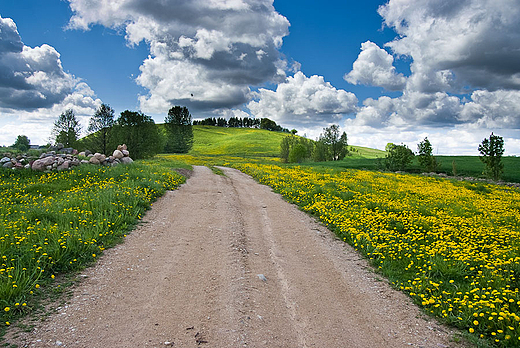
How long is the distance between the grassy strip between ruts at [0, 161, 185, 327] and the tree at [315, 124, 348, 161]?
75.5 metres

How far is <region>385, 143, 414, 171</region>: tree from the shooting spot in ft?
158

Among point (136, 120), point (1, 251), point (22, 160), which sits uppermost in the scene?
point (136, 120)

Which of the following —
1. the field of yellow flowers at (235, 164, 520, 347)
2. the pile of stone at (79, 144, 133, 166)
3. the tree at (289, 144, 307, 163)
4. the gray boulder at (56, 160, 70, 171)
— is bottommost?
the field of yellow flowers at (235, 164, 520, 347)

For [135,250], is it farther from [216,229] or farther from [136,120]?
[136,120]

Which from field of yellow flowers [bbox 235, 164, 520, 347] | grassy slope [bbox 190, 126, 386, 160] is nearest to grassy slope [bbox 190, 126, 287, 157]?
grassy slope [bbox 190, 126, 386, 160]

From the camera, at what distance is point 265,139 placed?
450 ft

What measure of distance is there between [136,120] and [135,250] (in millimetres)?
42335

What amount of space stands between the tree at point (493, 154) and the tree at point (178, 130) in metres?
81.5

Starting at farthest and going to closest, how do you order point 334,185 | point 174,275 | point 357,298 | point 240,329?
point 334,185 < point 174,275 < point 357,298 < point 240,329

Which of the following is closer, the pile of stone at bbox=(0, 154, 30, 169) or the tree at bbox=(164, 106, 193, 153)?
the pile of stone at bbox=(0, 154, 30, 169)

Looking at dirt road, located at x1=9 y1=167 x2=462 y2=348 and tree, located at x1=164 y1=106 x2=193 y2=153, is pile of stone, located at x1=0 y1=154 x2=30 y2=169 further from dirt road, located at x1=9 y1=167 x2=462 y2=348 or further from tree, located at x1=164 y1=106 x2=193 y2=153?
tree, located at x1=164 y1=106 x2=193 y2=153

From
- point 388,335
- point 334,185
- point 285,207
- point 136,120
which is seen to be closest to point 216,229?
point 285,207

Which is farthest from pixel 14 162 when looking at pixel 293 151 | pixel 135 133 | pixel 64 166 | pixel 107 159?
pixel 293 151

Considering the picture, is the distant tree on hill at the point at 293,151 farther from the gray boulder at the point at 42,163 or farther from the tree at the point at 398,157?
the gray boulder at the point at 42,163
